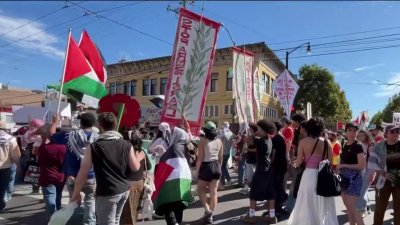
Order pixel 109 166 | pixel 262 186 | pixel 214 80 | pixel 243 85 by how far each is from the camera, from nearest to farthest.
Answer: pixel 109 166 < pixel 262 186 < pixel 243 85 < pixel 214 80

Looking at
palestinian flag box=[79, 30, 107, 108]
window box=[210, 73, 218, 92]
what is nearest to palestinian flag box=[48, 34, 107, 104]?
palestinian flag box=[79, 30, 107, 108]

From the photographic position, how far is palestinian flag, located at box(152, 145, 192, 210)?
5.73 metres

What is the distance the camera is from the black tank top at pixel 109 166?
4.14m

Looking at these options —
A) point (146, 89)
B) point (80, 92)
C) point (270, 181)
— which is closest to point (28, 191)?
point (80, 92)

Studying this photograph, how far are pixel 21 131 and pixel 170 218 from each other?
11.3m

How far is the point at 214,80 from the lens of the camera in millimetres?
35938

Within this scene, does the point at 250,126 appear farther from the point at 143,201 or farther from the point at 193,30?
the point at 143,201

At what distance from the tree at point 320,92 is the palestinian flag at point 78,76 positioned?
37.4 metres

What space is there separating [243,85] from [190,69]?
2.36m

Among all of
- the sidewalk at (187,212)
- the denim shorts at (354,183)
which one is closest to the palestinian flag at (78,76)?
the sidewalk at (187,212)

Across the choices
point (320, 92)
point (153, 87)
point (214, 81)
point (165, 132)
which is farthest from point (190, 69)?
point (320, 92)

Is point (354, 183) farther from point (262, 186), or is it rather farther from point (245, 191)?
point (245, 191)

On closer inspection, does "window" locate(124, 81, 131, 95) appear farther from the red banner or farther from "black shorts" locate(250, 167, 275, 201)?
"black shorts" locate(250, 167, 275, 201)

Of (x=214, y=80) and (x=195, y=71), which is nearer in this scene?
(x=195, y=71)
